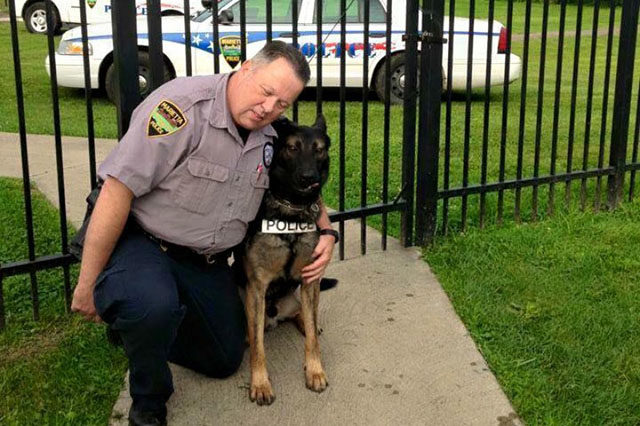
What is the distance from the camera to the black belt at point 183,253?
2941mm

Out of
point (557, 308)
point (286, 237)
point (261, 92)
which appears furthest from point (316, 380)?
point (557, 308)

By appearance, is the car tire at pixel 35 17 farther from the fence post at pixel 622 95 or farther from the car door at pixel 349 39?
the fence post at pixel 622 95

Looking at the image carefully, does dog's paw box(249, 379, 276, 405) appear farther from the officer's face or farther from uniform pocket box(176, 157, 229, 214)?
the officer's face

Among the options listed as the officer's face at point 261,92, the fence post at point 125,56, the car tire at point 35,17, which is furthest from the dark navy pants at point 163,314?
the car tire at point 35,17

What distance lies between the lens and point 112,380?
324 cm

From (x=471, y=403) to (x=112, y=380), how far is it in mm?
1501

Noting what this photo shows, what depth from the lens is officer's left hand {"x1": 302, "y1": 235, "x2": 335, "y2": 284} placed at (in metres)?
3.24

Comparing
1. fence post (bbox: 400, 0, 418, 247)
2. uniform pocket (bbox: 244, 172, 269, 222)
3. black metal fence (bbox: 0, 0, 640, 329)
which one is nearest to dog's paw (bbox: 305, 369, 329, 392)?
uniform pocket (bbox: 244, 172, 269, 222)

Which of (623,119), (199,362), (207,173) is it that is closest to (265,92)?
(207,173)

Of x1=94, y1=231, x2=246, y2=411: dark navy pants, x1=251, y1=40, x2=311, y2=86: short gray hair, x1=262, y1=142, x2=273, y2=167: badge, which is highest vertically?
x1=251, y1=40, x2=311, y2=86: short gray hair

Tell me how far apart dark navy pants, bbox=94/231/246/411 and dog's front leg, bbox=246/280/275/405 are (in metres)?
0.08

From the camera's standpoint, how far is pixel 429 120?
4617 mm

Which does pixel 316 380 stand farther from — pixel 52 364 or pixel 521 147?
pixel 521 147

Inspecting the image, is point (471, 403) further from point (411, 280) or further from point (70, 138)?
point (70, 138)
